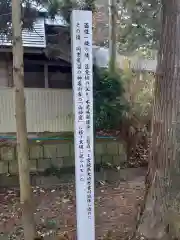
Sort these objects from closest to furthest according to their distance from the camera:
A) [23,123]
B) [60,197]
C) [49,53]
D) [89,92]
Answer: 1. [89,92]
2. [23,123]
3. [60,197]
4. [49,53]

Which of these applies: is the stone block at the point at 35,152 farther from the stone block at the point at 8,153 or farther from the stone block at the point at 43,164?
the stone block at the point at 8,153

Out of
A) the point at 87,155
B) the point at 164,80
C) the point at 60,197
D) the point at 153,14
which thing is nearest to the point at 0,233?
the point at 60,197

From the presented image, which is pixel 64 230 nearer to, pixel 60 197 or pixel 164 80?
pixel 60 197

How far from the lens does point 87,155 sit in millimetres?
3543

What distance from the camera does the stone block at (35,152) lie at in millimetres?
7461

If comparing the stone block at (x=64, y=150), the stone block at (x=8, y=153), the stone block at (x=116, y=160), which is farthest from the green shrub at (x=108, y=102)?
the stone block at (x=8, y=153)

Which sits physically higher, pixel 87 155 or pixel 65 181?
pixel 87 155

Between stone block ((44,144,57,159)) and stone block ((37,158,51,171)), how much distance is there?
94mm

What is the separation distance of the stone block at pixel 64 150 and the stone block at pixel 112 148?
0.96 metres

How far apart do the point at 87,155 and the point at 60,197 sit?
3390mm

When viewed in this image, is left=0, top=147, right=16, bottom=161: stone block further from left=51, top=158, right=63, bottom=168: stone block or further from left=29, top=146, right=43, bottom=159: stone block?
left=51, top=158, right=63, bottom=168: stone block

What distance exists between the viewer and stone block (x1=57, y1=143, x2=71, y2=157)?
766 cm

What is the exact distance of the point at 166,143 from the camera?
13.9 ft

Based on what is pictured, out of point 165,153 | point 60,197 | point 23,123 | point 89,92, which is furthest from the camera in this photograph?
point 60,197
